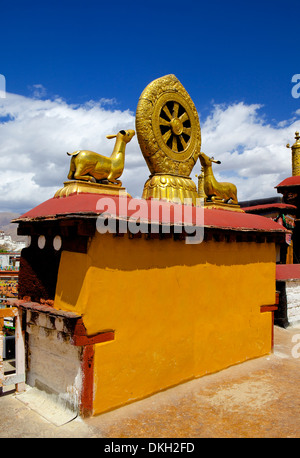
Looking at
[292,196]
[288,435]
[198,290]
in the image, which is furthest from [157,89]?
[292,196]

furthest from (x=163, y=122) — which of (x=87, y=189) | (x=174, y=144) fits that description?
(x=87, y=189)

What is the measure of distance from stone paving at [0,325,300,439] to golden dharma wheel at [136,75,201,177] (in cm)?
484

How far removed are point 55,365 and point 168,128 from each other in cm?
583

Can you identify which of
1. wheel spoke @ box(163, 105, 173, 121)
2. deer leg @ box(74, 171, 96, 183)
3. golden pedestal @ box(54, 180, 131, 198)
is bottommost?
golden pedestal @ box(54, 180, 131, 198)

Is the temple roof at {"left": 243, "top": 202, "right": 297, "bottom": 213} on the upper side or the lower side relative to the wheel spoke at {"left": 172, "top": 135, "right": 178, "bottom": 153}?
lower

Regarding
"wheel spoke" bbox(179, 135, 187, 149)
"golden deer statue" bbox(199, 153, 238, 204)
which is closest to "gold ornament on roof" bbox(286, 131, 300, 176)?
"golden deer statue" bbox(199, 153, 238, 204)

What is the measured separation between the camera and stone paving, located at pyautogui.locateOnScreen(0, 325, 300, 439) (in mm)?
5297

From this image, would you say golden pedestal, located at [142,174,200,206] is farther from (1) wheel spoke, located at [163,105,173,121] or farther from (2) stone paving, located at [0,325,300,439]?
(2) stone paving, located at [0,325,300,439]

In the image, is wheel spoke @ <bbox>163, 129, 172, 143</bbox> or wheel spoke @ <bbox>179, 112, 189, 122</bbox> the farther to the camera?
wheel spoke @ <bbox>179, 112, 189, 122</bbox>

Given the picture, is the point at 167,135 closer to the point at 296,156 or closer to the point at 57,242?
the point at 57,242

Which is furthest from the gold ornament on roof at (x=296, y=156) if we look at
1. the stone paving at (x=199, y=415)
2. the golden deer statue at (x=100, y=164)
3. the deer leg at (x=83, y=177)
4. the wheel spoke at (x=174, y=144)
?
the deer leg at (x=83, y=177)

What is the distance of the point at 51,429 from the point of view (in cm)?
532

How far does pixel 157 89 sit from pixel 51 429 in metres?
7.15
